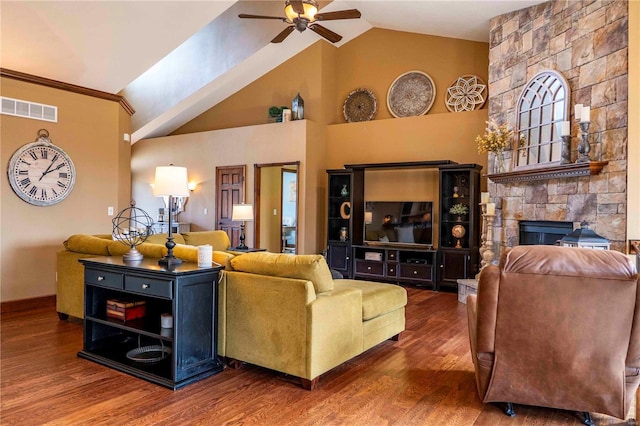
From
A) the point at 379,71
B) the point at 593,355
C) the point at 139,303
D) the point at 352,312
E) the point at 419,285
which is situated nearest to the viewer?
the point at 593,355

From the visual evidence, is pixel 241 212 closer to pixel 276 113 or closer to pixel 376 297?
pixel 276 113

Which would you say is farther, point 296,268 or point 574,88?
point 574,88

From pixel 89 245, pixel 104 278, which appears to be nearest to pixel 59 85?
pixel 89 245

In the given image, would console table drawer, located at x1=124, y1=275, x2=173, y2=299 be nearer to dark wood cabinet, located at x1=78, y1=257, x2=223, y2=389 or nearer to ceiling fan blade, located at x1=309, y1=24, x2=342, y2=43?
dark wood cabinet, located at x1=78, y1=257, x2=223, y2=389

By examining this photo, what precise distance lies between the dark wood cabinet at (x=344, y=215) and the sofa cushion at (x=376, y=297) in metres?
3.36

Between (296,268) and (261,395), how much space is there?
85 centimetres

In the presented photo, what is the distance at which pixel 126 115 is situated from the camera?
621 cm

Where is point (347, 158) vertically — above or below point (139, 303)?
above

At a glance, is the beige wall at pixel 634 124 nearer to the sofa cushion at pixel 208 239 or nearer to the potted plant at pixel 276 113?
the sofa cushion at pixel 208 239

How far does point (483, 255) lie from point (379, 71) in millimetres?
4003

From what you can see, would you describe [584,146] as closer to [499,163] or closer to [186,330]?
[499,163]

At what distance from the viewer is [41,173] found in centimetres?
514

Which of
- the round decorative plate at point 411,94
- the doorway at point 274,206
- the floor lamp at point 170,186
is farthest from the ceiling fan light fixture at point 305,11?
the doorway at point 274,206

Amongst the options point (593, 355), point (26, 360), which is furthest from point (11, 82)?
point (593, 355)
